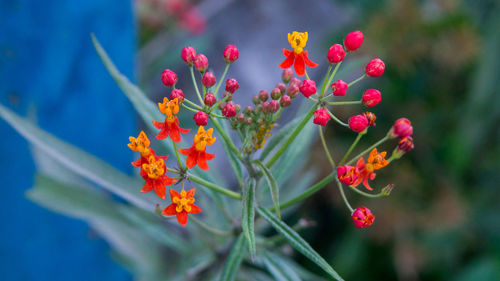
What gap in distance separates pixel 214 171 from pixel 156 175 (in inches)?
25.9

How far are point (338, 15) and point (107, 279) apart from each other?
9.35ft

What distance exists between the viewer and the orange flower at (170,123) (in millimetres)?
794

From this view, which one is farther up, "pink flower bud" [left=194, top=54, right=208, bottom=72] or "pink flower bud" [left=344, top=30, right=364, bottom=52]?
"pink flower bud" [left=194, top=54, right=208, bottom=72]

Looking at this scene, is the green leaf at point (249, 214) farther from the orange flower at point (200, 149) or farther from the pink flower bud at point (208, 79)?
the pink flower bud at point (208, 79)

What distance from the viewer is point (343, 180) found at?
31.9 inches

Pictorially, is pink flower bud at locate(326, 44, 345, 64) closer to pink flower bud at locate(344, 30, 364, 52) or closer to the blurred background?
pink flower bud at locate(344, 30, 364, 52)

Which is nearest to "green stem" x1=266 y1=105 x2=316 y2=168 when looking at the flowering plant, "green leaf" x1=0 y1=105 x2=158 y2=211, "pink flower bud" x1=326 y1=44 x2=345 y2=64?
the flowering plant

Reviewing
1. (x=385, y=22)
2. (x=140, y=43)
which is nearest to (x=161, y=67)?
(x=140, y=43)

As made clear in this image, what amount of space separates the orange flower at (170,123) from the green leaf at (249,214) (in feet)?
0.56

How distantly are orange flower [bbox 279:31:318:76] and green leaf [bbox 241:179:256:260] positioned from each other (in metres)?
0.24

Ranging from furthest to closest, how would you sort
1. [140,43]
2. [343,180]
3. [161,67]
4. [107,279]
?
[140,43] < [161,67] < [107,279] < [343,180]

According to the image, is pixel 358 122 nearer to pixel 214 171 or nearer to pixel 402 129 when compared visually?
pixel 402 129

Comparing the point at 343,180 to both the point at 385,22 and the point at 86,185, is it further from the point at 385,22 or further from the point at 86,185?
the point at 385,22

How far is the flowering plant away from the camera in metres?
0.82
